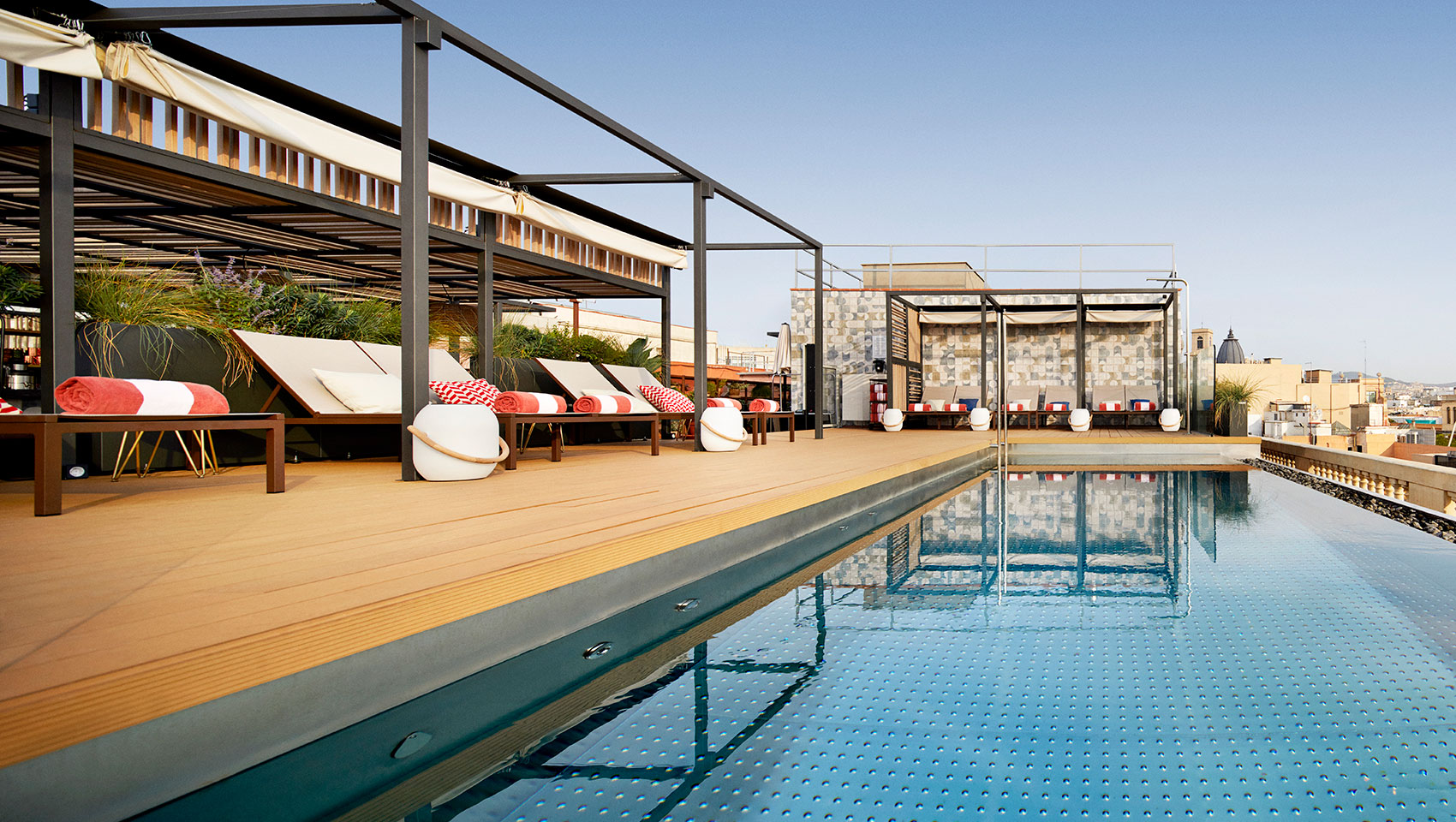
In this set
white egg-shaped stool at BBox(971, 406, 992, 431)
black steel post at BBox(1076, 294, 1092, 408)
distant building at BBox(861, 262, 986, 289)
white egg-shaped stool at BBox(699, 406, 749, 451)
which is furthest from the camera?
distant building at BBox(861, 262, 986, 289)

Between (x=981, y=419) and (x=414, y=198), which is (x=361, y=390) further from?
(x=981, y=419)

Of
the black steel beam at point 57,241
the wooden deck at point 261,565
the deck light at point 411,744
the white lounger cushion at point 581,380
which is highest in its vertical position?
the black steel beam at point 57,241

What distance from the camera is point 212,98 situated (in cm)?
440

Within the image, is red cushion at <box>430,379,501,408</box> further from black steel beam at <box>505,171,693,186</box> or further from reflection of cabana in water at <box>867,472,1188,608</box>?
reflection of cabana in water at <box>867,472,1188,608</box>

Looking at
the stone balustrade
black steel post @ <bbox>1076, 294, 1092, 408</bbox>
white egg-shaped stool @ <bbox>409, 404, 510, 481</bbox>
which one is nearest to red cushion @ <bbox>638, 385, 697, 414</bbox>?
white egg-shaped stool @ <bbox>409, 404, 510, 481</bbox>

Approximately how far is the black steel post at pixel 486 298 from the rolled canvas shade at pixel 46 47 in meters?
3.33

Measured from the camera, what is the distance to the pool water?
153 cm

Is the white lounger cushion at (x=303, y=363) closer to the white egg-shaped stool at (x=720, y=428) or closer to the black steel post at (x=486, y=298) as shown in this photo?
the black steel post at (x=486, y=298)

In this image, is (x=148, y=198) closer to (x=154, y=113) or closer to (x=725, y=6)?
(x=154, y=113)

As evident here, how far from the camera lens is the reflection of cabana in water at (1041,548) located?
331 centimetres

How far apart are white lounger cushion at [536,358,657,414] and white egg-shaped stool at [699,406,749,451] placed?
803 millimetres

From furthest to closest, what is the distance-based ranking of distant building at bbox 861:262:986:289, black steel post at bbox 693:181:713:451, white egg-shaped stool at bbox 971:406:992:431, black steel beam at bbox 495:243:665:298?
1. distant building at bbox 861:262:986:289
2. white egg-shaped stool at bbox 971:406:992:431
3. black steel beam at bbox 495:243:665:298
4. black steel post at bbox 693:181:713:451

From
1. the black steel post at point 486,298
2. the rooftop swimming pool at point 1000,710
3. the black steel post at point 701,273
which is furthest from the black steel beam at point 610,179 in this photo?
the rooftop swimming pool at point 1000,710

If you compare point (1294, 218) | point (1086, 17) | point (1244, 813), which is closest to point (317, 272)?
point (1244, 813)
